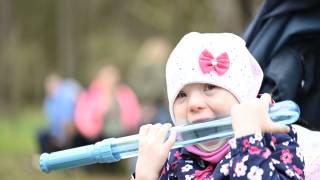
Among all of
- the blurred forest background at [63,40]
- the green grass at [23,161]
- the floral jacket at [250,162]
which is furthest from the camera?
the blurred forest background at [63,40]

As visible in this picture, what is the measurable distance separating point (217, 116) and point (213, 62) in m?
0.15

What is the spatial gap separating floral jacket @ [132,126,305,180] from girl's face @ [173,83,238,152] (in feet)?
0.24

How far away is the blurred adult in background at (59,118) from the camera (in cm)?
1164

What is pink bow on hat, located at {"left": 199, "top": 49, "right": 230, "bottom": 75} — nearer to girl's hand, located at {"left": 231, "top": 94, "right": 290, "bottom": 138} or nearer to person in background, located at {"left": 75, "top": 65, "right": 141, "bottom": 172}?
girl's hand, located at {"left": 231, "top": 94, "right": 290, "bottom": 138}

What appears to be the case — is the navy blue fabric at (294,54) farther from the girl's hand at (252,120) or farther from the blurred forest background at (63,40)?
the blurred forest background at (63,40)

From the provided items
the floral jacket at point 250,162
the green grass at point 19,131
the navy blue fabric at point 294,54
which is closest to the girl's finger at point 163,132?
the floral jacket at point 250,162

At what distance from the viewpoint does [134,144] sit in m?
2.56

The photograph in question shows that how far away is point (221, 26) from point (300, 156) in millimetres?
5442

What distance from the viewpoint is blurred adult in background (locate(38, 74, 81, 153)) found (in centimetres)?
1164

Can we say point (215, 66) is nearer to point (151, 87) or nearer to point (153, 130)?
point (153, 130)

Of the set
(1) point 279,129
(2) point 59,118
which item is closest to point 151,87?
(2) point 59,118

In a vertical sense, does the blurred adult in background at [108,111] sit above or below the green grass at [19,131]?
below

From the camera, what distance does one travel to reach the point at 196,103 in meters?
2.52

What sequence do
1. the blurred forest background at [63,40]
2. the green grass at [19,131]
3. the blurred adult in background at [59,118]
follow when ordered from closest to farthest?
the blurred adult in background at [59,118]
the green grass at [19,131]
the blurred forest background at [63,40]
